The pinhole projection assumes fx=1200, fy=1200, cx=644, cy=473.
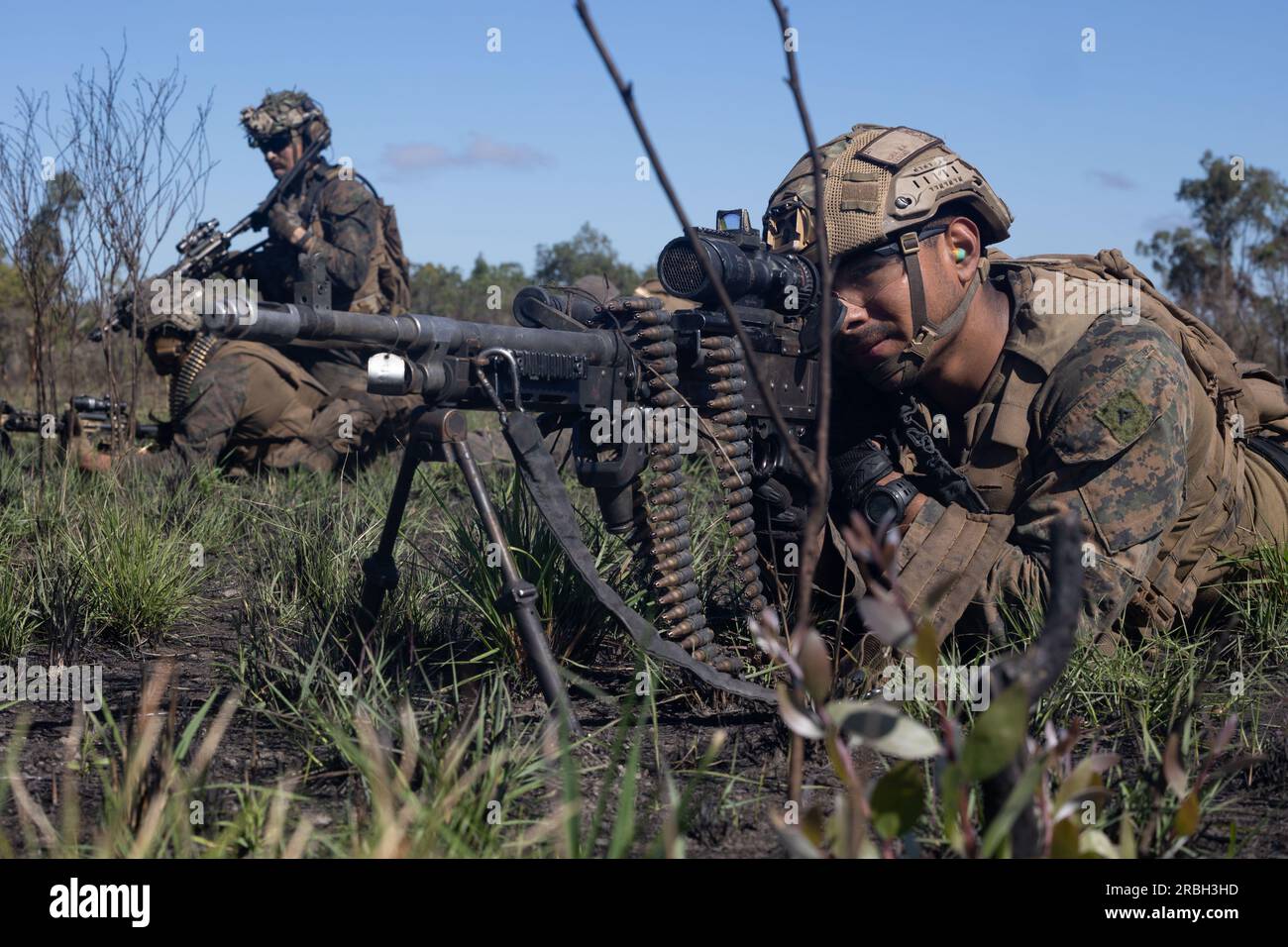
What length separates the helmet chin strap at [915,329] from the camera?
13.6ft

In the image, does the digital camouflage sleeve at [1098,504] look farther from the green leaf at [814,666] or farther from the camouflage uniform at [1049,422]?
the green leaf at [814,666]

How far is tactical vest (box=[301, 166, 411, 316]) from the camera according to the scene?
30.5 feet

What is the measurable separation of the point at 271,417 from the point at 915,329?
557 cm

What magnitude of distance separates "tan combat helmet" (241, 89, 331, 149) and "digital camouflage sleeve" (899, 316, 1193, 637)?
23.7 feet

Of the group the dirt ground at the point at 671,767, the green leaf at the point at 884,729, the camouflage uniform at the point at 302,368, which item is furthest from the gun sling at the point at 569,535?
the camouflage uniform at the point at 302,368

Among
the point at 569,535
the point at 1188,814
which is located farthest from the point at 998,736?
the point at 569,535

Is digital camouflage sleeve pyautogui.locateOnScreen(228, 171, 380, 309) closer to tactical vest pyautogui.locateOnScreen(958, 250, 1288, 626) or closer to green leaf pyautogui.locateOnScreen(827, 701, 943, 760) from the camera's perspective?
tactical vest pyautogui.locateOnScreen(958, 250, 1288, 626)

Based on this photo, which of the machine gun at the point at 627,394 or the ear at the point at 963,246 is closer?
the machine gun at the point at 627,394

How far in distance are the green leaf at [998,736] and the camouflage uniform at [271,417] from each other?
707cm

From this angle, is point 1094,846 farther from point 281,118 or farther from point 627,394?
point 281,118

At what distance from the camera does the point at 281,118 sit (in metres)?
9.41

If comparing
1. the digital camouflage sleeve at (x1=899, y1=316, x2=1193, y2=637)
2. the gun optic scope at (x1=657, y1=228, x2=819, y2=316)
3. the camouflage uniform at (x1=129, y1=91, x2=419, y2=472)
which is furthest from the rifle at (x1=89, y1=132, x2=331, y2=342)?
the digital camouflage sleeve at (x1=899, y1=316, x2=1193, y2=637)
